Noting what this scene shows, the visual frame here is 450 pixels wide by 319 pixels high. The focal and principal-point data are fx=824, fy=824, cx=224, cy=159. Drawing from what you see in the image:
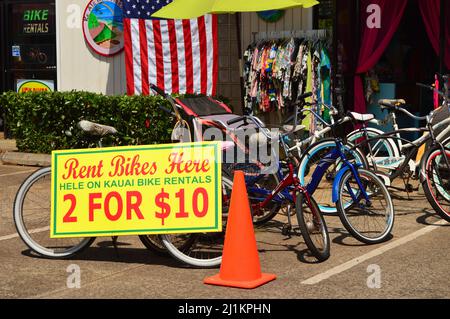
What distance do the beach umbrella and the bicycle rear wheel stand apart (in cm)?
339

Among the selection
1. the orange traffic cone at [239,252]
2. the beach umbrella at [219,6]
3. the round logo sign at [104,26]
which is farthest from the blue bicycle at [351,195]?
the round logo sign at [104,26]

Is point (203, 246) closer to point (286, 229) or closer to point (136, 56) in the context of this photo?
point (286, 229)

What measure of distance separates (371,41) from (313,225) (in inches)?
236

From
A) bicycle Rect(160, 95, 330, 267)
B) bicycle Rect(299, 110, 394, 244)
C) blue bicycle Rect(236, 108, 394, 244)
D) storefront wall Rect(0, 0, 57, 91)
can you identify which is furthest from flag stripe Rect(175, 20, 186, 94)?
bicycle Rect(160, 95, 330, 267)

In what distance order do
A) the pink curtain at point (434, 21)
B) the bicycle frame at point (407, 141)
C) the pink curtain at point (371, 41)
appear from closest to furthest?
1. the bicycle frame at point (407, 141)
2. the pink curtain at point (434, 21)
3. the pink curtain at point (371, 41)

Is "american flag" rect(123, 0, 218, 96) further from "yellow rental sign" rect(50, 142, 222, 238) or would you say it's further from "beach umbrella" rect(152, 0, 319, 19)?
"yellow rental sign" rect(50, 142, 222, 238)

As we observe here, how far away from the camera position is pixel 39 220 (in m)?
7.37

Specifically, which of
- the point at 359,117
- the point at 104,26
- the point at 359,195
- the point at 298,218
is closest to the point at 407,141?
the point at 359,117

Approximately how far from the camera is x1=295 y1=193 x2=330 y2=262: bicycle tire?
6637mm

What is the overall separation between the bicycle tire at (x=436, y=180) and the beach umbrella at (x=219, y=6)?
3392 mm

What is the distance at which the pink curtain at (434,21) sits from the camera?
1157 centimetres

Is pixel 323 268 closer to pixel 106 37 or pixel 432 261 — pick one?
pixel 432 261

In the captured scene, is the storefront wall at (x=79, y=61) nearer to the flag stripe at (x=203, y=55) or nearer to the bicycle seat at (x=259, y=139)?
the flag stripe at (x=203, y=55)

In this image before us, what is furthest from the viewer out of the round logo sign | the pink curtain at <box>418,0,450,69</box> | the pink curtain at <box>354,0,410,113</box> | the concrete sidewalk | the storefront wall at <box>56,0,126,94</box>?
the storefront wall at <box>56,0,126,94</box>
